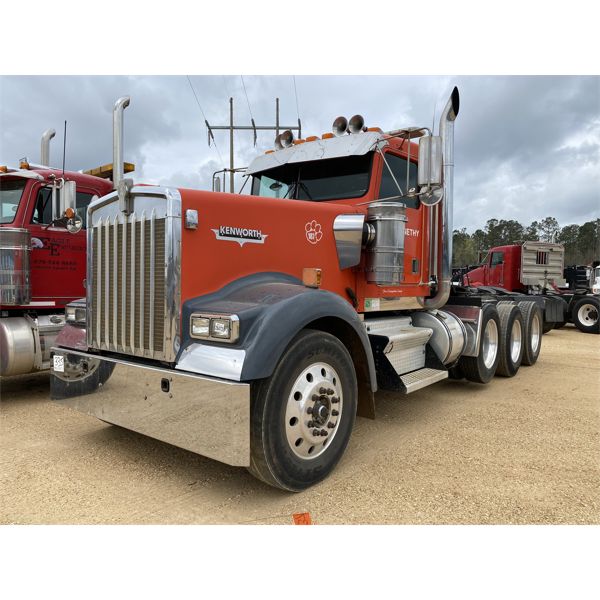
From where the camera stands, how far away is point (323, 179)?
14.9 ft

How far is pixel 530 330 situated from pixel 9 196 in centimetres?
760

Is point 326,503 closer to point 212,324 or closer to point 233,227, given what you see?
point 212,324

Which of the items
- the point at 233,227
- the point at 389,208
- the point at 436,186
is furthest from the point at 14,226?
the point at 436,186

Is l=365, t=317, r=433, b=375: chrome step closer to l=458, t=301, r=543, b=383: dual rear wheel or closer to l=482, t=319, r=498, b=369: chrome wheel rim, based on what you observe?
l=458, t=301, r=543, b=383: dual rear wheel

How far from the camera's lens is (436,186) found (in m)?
3.91

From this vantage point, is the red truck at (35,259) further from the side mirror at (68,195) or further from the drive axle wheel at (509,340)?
the drive axle wheel at (509,340)

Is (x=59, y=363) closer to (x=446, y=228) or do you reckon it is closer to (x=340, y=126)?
(x=340, y=126)

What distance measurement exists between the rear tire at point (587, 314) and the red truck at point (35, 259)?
13251 millimetres

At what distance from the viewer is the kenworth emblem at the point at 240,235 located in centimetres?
322

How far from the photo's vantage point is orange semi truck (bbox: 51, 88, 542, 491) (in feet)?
9.21

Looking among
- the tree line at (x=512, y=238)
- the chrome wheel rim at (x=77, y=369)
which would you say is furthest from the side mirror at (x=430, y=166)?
the tree line at (x=512, y=238)

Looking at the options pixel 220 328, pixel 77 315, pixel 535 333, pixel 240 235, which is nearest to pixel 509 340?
pixel 535 333

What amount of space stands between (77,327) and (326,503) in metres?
2.47

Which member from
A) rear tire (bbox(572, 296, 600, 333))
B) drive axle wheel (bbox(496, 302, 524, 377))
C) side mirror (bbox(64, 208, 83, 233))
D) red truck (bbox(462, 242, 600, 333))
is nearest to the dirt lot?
drive axle wheel (bbox(496, 302, 524, 377))
